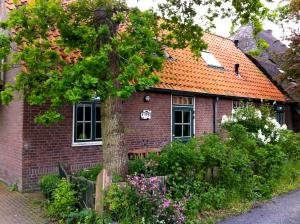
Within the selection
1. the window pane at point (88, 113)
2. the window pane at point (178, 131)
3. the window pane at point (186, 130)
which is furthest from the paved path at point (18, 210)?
the window pane at point (186, 130)

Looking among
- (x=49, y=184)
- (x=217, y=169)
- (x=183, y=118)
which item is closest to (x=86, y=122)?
(x=49, y=184)

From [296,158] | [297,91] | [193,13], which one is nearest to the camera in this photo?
[193,13]

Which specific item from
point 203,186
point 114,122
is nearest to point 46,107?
point 114,122

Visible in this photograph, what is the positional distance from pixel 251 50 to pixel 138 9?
62.5 feet

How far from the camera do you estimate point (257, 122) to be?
11.1 metres

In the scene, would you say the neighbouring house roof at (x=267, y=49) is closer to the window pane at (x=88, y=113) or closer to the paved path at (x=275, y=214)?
the paved path at (x=275, y=214)

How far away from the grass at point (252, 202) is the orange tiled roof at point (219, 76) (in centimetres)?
482

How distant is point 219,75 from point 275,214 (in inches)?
397

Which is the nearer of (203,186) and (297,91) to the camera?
(203,186)

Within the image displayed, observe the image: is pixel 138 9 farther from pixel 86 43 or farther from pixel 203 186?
pixel 203 186

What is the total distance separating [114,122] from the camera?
23.6 ft

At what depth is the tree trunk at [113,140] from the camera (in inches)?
281

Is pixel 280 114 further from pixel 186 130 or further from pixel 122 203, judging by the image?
pixel 122 203

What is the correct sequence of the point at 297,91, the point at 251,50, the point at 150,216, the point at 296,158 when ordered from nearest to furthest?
1. the point at 150,216
2. the point at 296,158
3. the point at 297,91
4. the point at 251,50
